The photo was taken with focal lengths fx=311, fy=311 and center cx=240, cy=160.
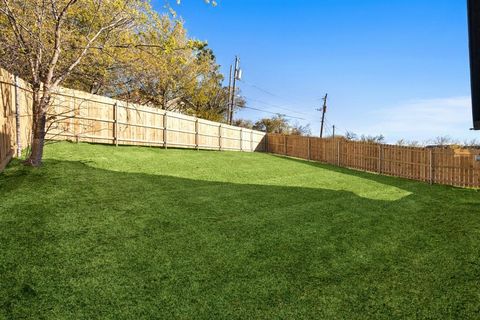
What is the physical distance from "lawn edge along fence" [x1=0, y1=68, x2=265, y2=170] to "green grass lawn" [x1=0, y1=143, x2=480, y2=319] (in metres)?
1.56

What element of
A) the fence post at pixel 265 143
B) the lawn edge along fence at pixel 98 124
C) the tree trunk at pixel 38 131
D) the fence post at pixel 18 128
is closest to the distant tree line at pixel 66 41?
the tree trunk at pixel 38 131

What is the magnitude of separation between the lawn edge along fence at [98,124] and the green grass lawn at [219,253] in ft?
5.12

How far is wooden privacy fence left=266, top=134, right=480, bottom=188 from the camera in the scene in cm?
1176

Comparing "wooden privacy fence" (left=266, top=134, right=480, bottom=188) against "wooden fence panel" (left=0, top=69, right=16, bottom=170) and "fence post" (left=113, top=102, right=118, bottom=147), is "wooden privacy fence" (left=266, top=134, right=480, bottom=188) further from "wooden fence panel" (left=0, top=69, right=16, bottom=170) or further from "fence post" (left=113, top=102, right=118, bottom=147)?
"fence post" (left=113, top=102, right=118, bottom=147)

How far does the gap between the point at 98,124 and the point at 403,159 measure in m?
13.3

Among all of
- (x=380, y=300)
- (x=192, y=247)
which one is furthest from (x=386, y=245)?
(x=192, y=247)

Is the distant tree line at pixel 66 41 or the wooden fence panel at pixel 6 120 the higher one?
the distant tree line at pixel 66 41

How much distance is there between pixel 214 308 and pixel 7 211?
12.5 ft

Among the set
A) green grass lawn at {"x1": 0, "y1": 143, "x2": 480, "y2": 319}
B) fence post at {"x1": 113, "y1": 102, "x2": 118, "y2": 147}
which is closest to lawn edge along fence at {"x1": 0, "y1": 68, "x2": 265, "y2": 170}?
fence post at {"x1": 113, "y1": 102, "x2": 118, "y2": 147}

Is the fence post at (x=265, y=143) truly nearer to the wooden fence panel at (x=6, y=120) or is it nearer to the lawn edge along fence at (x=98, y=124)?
the lawn edge along fence at (x=98, y=124)

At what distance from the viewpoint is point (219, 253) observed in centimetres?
389

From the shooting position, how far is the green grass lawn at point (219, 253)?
112 inches

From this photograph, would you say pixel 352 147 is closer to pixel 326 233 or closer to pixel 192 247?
pixel 326 233

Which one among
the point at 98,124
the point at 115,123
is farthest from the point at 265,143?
the point at 98,124
